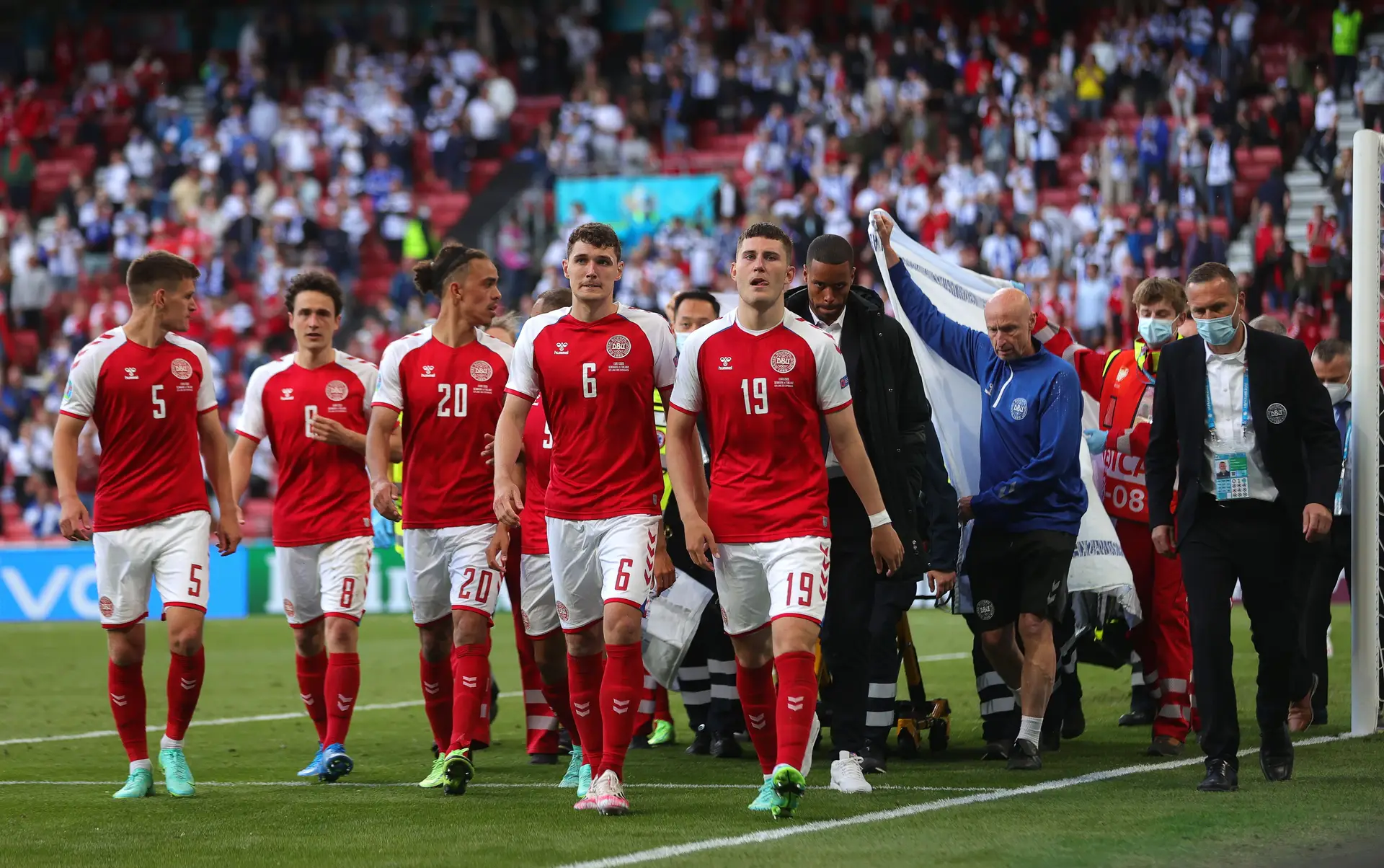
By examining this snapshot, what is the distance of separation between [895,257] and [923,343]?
1.64ft

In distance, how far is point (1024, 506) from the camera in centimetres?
848

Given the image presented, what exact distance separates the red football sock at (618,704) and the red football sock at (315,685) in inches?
92.9

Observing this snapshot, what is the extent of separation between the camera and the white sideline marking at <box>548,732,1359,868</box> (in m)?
6.03

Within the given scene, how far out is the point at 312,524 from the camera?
28.7 ft

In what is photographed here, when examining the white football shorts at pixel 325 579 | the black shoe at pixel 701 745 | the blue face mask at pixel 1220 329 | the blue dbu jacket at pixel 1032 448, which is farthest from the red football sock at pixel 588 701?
the blue face mask at pixel 1220 329

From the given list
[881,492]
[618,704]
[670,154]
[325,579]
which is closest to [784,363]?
[881,492]

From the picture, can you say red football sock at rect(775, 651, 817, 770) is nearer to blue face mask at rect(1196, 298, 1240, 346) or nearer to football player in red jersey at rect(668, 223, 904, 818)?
football player in red jersey at rect(668, 223, 904, 818)

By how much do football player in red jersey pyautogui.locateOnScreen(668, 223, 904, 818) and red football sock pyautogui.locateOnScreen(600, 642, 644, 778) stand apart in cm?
46

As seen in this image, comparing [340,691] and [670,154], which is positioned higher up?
[670,154]

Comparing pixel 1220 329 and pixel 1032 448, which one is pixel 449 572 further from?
pixel 1220 329

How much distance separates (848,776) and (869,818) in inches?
31.2

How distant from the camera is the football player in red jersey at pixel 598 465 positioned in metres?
7.11

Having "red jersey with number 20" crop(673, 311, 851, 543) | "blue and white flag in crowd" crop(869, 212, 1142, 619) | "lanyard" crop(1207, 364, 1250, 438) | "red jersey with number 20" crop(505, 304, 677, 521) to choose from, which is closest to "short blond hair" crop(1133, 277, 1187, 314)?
"blue and white flag in crowd" crop(869, 212, 1142, 619)

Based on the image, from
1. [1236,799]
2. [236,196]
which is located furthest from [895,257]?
[236,196]
